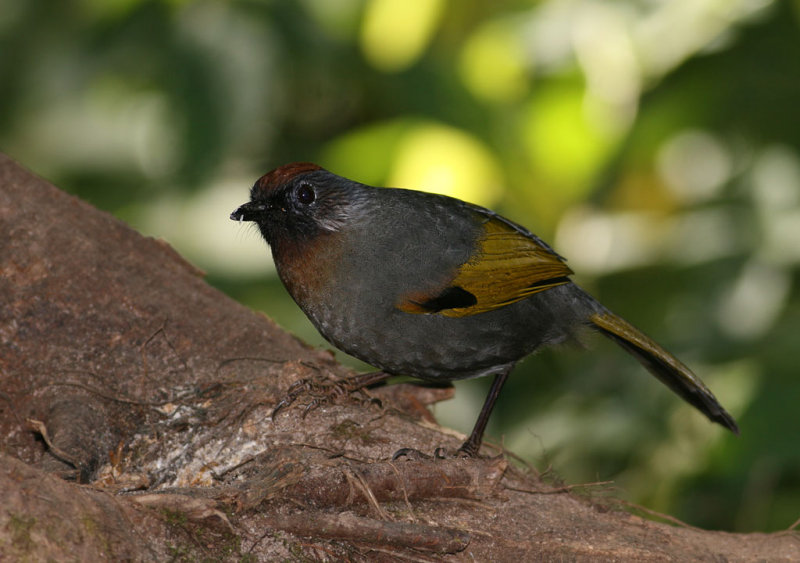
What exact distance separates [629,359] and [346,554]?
9.43 feet

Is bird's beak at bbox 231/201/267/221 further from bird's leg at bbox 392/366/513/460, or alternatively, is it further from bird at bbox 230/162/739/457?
bird's leg at bbox 392/366/513/460

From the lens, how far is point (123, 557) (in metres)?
2.47

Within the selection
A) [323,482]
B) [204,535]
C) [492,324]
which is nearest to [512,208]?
[492,324]

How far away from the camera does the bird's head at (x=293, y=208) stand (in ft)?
13.3

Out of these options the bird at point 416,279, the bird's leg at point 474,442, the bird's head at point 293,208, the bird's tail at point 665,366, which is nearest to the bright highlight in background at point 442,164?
the bird at point 416,279

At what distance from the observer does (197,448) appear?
131 inches

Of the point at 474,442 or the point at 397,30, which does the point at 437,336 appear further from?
the point at 397,30

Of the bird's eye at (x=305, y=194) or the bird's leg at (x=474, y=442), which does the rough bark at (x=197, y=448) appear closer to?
the bird's leg at (x=474, y=442)

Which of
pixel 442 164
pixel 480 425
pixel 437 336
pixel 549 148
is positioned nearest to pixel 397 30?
pixel 442 164

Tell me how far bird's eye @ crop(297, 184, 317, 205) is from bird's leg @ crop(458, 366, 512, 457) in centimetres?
120

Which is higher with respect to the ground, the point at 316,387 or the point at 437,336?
the point at 437,336

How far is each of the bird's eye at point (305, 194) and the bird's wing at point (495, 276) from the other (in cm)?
63

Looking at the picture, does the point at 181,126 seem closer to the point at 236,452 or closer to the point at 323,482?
the point at 236,452

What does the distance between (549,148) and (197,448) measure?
2750 millimetres
